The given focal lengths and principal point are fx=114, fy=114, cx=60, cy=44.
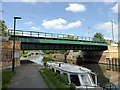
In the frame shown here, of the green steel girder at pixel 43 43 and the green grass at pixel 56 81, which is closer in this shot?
the green grass at pixel 56 81

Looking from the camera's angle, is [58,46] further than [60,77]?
Yes

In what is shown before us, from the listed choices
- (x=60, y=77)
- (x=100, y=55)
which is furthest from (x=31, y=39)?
(x=100, y=55)

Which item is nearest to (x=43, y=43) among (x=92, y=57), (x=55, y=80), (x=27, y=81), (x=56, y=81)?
(x=55, y=80)

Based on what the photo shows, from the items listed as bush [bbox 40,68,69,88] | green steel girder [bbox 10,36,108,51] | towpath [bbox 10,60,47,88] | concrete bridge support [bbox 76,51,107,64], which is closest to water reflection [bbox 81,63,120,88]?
bush [bbox 40,68,69,88]

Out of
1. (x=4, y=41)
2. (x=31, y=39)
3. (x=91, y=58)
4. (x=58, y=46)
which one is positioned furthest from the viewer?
(x=91, y=58)

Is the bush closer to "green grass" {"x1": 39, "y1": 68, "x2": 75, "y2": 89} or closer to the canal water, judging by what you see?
"green grass" {"x1": 39, "y1": 68, "x2": 75, "y2": 89}

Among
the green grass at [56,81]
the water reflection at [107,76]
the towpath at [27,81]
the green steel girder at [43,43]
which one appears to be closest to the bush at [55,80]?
the green grass at [56,81]

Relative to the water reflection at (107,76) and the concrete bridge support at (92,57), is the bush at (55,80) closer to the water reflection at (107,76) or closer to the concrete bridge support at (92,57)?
the water reflection at (107,76)

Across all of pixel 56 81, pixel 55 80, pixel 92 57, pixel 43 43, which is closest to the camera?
pixel 56 81

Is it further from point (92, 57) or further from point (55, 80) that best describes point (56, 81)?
point (92, 57)

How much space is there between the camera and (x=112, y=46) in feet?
144

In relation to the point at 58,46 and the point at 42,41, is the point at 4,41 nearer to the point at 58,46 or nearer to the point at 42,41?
the point at 42,41

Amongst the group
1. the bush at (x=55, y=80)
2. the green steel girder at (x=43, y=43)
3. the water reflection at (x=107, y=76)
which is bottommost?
the water reflection at (x=107, y=76)

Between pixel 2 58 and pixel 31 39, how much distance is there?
895cm
